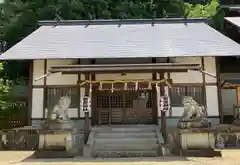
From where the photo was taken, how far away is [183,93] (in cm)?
1573

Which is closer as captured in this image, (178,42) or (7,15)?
(178,42)

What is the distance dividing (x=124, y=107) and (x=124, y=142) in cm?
321

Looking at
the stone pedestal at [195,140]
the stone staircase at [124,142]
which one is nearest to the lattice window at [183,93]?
the stone staircase at [124,142]

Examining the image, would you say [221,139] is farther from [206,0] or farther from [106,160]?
[206,0]

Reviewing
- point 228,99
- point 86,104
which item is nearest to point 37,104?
point 86,104

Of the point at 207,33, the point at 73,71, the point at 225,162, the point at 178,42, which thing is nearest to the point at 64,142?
the point at 73,71

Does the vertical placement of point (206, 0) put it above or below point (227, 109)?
above

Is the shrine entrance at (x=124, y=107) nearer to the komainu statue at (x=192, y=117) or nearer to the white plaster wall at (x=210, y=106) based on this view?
the white plaster wall at (x=210, y=106)

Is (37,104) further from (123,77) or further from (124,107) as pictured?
(123,77)

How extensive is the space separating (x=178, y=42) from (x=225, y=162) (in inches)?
307

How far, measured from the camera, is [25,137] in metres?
14.1

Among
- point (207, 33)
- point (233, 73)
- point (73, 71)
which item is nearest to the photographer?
point (73, 71)

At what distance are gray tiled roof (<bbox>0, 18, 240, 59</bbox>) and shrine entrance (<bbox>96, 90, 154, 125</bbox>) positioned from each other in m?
2.20

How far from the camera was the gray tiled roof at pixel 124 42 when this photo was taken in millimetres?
14859
